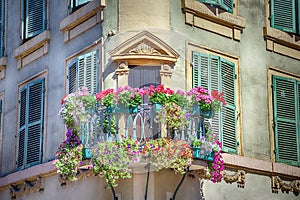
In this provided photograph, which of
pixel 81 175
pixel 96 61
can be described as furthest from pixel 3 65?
pixel 81 175

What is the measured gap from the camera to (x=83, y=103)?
59.6ft

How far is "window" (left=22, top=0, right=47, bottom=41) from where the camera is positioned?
71.5ft

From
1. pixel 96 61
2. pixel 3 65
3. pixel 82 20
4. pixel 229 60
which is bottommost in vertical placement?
pixel 96 61

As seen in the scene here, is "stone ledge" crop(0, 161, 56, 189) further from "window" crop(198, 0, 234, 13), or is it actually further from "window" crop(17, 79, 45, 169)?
"window" crop(198, 0, 234, 13)

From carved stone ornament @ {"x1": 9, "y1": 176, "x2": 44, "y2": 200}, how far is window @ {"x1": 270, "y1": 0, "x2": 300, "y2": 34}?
6.17 m

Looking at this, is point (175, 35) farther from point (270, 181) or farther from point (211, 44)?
point (270, 181)

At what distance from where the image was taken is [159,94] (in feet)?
58.3

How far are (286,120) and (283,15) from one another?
246 cm

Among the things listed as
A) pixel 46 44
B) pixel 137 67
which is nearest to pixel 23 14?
pixel 46 44

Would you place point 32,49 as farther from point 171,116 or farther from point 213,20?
point 171,116

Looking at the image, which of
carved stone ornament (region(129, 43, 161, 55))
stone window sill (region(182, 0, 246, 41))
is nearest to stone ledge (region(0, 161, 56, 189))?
carved stone ornament (region(129, 43, 161, 55))

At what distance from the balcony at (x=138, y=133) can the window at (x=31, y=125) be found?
2.52 m

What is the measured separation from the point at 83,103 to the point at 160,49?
1.90 metres

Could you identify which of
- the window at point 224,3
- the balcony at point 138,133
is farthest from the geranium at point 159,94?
the window at point 224,3
